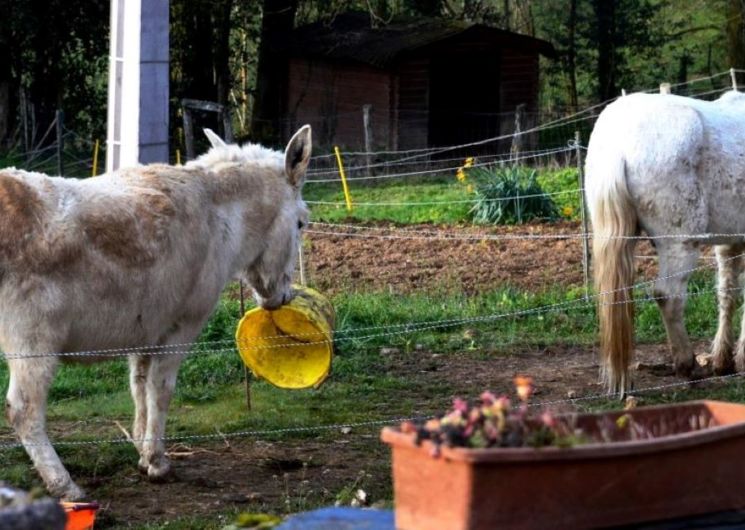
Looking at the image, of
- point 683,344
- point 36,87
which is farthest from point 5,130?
point 683,344

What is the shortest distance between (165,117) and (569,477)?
5.71 m

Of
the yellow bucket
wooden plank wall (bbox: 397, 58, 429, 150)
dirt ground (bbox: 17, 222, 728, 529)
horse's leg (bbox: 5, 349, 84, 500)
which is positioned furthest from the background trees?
horse's leg (bbox: 5, 349, 84, 500)

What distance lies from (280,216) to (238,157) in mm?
419

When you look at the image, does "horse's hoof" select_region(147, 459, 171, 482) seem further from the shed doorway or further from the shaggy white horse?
the shed doorway

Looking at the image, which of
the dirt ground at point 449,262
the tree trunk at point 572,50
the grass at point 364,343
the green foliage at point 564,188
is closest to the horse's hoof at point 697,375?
the grass at point 364,343

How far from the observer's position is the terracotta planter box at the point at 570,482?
3602mm

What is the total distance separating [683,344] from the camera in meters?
8.87

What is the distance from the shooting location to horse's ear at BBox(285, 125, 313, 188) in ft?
24.6

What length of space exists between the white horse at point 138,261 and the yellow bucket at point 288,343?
20.6 inches

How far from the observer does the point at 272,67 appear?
31.6 meters

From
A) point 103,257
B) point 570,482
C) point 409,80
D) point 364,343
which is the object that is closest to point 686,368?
point 364,343

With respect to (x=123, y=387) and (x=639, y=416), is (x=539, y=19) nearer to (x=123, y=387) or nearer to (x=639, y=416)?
(x=123, y=387)

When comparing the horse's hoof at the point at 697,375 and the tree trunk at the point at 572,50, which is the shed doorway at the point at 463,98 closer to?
the tree trunk at the point at 572,50

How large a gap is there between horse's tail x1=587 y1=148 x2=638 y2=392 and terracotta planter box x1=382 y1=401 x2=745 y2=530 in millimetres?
4332
